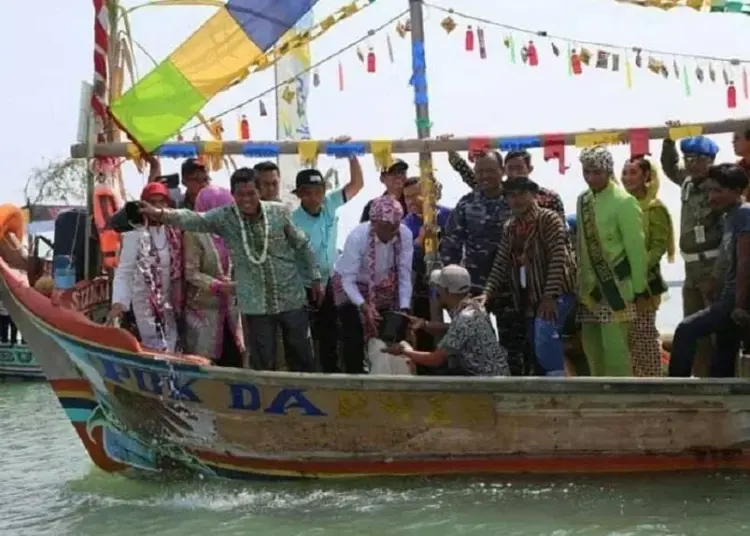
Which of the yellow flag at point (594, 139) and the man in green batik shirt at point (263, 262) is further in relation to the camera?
the yellow flag at point (594, 139)

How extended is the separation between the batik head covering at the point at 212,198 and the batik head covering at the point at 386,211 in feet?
3.11

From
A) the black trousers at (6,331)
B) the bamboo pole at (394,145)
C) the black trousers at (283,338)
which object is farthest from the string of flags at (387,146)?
the black trousers at (6,331)

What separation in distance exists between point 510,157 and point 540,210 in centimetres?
55

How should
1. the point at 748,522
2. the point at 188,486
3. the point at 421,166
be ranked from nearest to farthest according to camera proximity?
the point at 748,522
the point at 188,486
the point at 421,166

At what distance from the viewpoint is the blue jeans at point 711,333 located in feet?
19.7

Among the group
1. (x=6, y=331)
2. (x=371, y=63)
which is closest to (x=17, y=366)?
(x=6, y=331)

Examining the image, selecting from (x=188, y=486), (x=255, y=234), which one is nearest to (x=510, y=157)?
(x=255, y=234)

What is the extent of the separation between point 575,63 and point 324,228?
3978 mm

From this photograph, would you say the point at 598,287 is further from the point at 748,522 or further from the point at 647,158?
the point at 748,522

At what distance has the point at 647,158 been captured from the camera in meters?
6.93

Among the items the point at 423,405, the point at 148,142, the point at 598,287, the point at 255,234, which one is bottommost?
the point at 423,405

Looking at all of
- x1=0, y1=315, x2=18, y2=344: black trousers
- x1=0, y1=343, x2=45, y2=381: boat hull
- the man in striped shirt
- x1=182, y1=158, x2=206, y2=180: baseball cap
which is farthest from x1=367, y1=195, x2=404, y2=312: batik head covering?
x1=0, y1=315, x2=18, y2=344: black trousers

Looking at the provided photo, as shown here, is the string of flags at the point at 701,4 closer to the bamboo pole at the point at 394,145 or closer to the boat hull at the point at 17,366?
the bamboo pole at the point at 394,145

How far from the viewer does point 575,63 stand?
9914 millimetres
